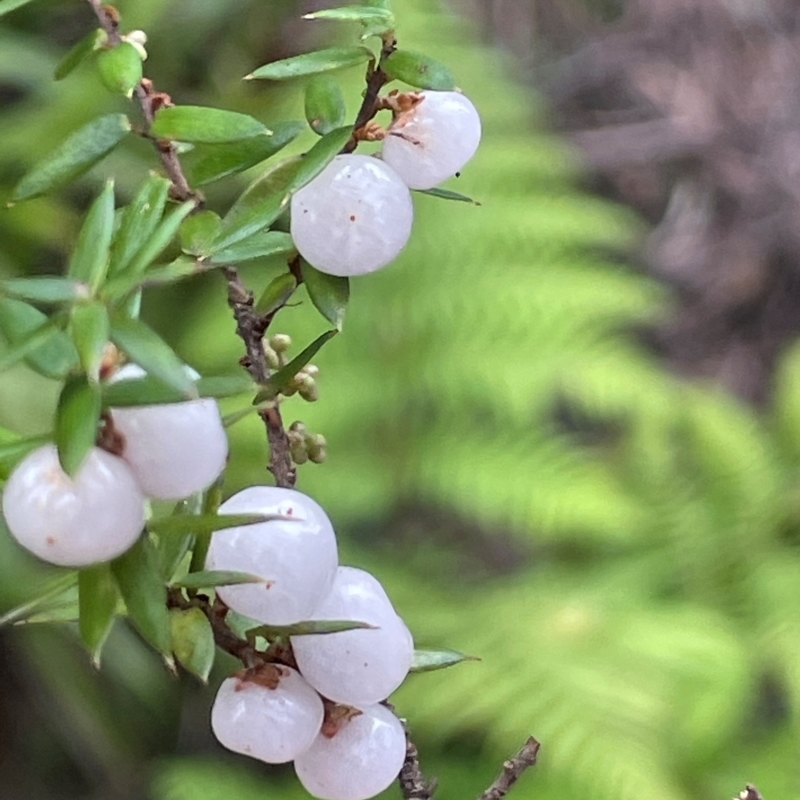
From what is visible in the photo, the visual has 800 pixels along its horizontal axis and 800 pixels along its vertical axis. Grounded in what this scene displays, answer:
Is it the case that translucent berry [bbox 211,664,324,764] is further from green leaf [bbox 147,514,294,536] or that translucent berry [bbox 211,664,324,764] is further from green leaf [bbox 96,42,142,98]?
green leaf [bbox 96,42,142,98]

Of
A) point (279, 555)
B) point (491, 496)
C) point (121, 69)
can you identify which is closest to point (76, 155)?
point (121, 69)

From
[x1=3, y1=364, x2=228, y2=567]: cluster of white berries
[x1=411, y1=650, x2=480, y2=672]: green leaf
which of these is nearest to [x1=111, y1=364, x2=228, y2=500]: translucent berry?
[x1=3, y1=364, x2=228, y2=567]: cluster of white berries

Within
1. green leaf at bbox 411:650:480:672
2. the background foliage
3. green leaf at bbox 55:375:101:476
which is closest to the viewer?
green leaf at bbox 55:375:101:476

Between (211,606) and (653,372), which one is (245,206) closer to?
(211,606)

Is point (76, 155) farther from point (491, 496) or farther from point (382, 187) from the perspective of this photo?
point (491, 496)

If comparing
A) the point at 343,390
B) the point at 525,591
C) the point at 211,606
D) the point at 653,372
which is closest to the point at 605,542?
the point at 525,591

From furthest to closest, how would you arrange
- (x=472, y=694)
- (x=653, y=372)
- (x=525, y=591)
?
(x=653, y=372) < (x=525, y=591) < (x=472, y=694)
